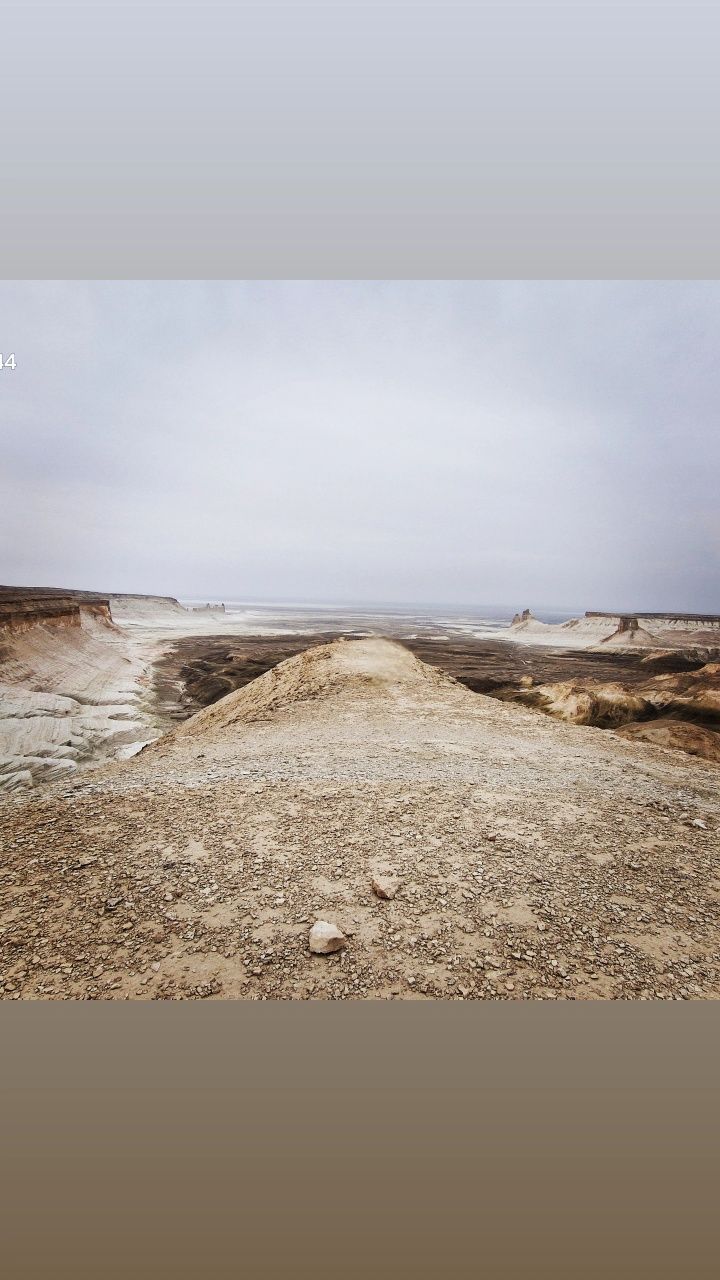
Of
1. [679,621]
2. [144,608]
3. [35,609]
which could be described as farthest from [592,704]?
[144,608]

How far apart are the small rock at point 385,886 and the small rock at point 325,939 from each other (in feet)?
1.04

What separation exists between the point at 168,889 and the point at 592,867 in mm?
2612

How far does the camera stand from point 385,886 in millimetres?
2289

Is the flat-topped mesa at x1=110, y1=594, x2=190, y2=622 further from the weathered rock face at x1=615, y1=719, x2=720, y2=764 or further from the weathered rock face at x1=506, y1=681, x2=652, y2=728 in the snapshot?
the weathered rock face at x1=615, y1=719, x2=720, y2=764

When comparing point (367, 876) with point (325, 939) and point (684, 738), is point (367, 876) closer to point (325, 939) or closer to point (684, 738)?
point (325, 939)

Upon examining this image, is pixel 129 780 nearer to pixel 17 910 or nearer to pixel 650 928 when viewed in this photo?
pixel 17 910

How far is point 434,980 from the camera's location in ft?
5.99

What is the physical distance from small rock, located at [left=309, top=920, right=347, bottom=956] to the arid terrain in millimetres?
13

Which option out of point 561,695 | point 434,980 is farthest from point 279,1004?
point 561,695

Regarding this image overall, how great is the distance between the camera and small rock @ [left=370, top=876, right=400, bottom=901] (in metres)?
2.23

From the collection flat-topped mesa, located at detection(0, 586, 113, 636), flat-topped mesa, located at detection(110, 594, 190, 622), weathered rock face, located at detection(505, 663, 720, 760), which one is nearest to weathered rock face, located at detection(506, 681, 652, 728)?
weathered rock face, located at detection(505, 663, 720, 760)

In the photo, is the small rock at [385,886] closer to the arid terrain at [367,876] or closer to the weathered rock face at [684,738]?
the arid terrain at [367,876]

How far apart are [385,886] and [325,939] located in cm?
47

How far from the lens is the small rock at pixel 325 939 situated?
6.30ft
